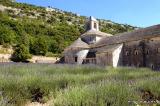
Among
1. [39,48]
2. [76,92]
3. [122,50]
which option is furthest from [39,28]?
[76,92]

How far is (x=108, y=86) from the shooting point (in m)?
7.10

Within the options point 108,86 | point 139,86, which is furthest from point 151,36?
point 108,86

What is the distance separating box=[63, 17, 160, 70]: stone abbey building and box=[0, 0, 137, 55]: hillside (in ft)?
26.8

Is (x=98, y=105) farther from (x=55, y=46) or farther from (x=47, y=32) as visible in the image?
(x=47, y=32)

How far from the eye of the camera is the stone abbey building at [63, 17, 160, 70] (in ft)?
108

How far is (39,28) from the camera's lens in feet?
211

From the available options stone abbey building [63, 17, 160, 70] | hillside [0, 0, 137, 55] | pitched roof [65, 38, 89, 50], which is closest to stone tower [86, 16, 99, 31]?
stone abbey building [63, 17, 160, 70]

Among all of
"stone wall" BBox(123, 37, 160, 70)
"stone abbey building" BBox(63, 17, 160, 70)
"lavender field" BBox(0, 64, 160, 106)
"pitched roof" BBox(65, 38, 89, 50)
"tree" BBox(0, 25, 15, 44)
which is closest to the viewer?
"lavender field" BBox(0, 64, 160, 106)

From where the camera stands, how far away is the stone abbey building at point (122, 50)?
32781 millimetres

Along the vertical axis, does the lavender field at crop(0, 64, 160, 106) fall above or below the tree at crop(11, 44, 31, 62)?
below

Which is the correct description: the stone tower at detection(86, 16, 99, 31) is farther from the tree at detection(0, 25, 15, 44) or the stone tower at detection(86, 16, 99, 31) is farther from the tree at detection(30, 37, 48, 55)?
the tree at detection(0, 25, 15, 44)

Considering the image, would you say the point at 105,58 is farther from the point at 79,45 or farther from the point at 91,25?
the point at 91,25

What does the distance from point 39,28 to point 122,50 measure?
30830 millimetres

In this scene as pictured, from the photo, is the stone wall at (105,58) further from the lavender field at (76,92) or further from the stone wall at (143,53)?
the lavender field at (76,92)
